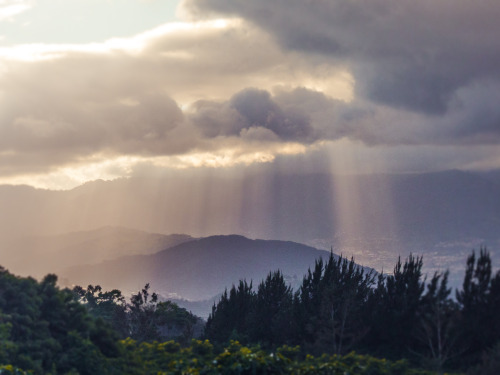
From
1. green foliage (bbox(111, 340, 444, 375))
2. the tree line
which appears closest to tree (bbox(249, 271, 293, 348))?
the tree line

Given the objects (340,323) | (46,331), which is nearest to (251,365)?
(46,331)

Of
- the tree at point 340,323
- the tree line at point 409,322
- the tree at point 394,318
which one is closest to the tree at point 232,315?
the tree line at point 409,322

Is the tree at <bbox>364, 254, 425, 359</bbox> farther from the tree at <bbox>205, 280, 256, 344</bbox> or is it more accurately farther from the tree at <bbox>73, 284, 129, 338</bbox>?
the tree at <bbox>73, 284, 129, 338</bbox>

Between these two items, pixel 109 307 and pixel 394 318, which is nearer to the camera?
pixel 394 318

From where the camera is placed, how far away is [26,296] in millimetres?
36312

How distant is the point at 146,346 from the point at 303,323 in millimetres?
20056

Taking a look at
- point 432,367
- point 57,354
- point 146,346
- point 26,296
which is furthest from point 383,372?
point 26,296

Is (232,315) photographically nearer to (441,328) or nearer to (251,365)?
(441,328)

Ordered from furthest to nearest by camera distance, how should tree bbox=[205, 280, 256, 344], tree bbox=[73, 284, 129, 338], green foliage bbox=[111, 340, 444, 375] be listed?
tree bbox=[73, 284, 129, 338], tree bbox=[205, 280, 256, 344], green foliage bbox=[111, 340, 444, 375]

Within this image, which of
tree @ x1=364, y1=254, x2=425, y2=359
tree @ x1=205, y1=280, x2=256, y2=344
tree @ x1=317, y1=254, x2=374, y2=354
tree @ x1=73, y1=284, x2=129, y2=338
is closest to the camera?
tree @ x1=364, y1=254, x2=425, y2=359

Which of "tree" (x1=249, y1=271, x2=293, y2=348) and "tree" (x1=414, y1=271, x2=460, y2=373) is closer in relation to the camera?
"tree" (x1=414, y1=271, x2=460, y2=373)

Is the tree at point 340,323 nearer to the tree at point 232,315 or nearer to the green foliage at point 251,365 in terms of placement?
the green foliage at point 251,365

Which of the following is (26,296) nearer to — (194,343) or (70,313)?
(70,313)

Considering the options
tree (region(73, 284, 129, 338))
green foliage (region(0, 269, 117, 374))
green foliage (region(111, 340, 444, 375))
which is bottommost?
green foliage (region(111, 340, 444, 375))
